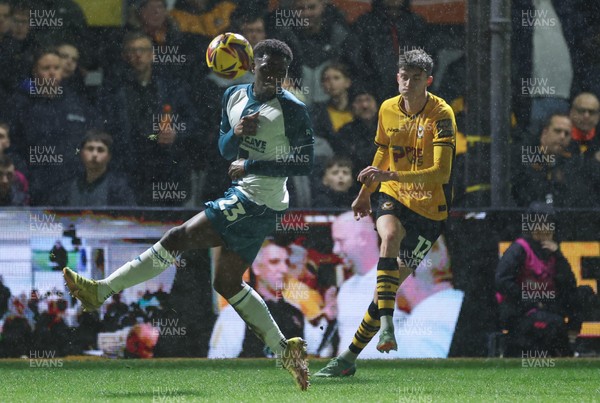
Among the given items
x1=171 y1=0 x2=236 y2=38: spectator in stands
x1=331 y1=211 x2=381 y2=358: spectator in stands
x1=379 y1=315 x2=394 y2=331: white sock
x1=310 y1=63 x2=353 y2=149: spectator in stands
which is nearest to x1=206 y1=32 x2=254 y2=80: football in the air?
x1=379 y1=315 x2=394 y2=331: white sock

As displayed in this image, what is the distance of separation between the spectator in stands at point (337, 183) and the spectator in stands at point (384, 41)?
930 mm

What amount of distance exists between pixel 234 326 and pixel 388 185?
2151 millimetres

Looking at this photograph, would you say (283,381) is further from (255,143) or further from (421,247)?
(255,143)

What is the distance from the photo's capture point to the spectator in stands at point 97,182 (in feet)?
34.0

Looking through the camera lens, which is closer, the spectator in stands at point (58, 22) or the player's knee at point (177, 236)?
the player's knee at point (177, 236)

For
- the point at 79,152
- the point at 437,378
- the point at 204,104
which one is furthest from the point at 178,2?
the point at 437,378

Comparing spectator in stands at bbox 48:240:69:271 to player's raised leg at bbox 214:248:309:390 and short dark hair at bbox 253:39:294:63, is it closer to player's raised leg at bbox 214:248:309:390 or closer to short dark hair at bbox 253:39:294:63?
player's raised leg at bbox 214:248:309:390

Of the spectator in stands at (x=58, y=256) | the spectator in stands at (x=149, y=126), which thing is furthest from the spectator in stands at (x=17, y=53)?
the spectator in stands at (x=58, y=256)

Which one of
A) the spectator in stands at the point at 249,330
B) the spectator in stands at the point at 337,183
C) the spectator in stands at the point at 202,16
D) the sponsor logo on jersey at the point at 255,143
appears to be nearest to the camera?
the sponsor logo on jersey at the point at 255,143

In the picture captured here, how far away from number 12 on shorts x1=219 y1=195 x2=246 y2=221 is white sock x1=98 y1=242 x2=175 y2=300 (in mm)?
427

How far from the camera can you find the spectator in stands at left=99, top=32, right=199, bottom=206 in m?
10.6

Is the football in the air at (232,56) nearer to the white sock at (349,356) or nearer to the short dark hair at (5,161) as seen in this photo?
the white sock at (349,356)

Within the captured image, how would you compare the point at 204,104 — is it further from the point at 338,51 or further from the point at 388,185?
the point at 388,185

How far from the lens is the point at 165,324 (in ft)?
32.7
